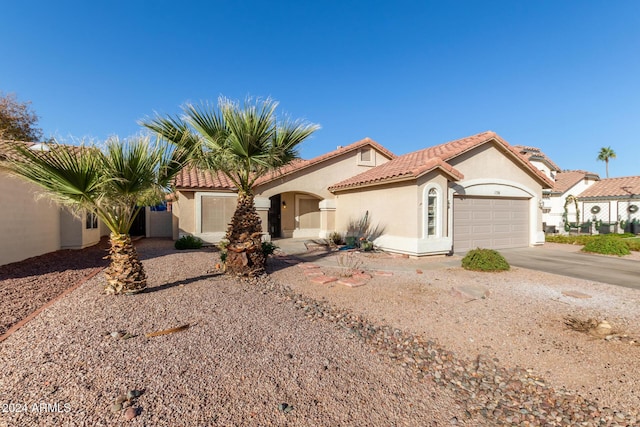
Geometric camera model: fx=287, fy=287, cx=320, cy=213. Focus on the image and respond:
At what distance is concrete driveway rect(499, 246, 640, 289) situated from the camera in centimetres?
782

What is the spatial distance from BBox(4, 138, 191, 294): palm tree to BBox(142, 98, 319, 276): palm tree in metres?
1.19

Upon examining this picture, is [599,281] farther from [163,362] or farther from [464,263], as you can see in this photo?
[163,362]

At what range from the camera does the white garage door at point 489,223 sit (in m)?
12.2

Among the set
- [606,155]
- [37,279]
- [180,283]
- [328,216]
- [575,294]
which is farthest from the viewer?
[606,155]

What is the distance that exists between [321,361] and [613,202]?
33911mm

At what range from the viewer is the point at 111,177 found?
16.9 feet

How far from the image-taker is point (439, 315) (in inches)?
198

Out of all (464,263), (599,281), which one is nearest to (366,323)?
(464,263)

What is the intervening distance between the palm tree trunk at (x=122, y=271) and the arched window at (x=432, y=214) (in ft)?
30.5

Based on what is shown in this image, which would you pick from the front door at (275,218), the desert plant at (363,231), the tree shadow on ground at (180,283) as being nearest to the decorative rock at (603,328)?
the tree shadow on ground at (180,283)

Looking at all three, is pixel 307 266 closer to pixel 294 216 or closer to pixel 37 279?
pixel 37 279

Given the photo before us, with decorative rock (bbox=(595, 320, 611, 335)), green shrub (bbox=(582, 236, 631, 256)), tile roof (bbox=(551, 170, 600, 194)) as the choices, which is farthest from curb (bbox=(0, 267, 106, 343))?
tile roof (bbox=(551, 170, 600, 194))

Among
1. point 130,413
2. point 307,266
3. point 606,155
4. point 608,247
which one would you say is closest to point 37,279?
point 307,266

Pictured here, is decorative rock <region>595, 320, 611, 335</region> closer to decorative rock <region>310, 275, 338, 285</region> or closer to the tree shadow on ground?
decorative rock <region>310, 275, 338, 285</region>
